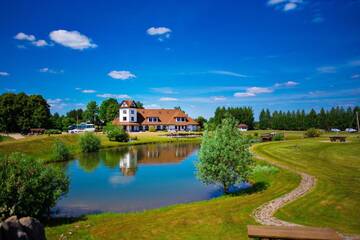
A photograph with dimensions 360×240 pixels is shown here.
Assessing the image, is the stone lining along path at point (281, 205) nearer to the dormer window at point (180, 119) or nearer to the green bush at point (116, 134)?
the green bush at point (116, 134)

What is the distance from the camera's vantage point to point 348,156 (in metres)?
37.5

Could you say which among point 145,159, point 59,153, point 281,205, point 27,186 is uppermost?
point 27,186

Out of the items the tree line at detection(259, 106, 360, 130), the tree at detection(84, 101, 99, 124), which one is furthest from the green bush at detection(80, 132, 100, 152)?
the tree line at detection(259, 106, 360, 130)

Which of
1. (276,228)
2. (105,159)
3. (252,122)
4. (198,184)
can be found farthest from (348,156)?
(252,122)

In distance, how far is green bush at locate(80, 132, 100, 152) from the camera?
181ft

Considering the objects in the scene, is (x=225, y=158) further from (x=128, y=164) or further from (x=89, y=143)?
(x=89, y=143)

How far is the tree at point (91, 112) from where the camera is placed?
112 metres

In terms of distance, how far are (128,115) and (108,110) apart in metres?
17.9

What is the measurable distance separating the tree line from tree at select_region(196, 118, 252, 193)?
103 meters

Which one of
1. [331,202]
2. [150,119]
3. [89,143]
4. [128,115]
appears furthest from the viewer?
[150,119]

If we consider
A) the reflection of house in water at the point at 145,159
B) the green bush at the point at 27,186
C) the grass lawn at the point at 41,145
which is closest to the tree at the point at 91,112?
the grass lawn at the point at 41,145

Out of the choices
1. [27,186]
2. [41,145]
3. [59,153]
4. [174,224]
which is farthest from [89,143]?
[174,224]

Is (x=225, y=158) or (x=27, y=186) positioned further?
(x=225, y=158)

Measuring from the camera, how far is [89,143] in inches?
2199
